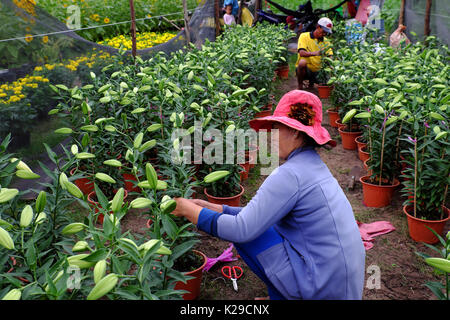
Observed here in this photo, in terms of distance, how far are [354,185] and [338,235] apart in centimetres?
246

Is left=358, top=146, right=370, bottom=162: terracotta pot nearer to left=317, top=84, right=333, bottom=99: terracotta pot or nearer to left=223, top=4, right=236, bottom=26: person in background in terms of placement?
left=317, top=84, right=333, bottom=99: terracotta pot

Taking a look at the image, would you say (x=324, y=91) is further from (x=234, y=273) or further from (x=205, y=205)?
(x=205, y=205)

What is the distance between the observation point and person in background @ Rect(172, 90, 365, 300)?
1923 millimetres

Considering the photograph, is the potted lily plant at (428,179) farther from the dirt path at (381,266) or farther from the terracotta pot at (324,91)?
the terracotta pot at (324,91)

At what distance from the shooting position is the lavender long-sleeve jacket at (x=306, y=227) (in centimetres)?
192

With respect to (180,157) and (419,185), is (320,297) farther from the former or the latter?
(419,185)

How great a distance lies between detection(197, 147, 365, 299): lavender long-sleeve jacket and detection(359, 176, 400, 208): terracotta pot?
6.05ft

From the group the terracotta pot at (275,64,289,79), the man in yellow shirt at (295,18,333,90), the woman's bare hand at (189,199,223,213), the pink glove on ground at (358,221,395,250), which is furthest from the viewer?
the terracotta pot at (275,64,289,79)

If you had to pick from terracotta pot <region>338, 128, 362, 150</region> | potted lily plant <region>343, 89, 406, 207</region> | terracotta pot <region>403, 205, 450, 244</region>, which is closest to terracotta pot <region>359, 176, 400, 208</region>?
potted lily plant <region>343, 89, 406, 207</region>

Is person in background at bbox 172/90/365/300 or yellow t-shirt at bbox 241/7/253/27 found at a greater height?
yellow t-shirt at bbox 241/7/253/27

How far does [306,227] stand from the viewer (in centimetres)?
199

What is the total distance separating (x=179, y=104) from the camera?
11.2 ft

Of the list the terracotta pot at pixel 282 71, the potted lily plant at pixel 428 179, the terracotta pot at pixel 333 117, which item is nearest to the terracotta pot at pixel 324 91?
the terracotta pot at pixel 333 117

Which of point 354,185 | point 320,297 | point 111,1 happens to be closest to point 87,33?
point 111,1
